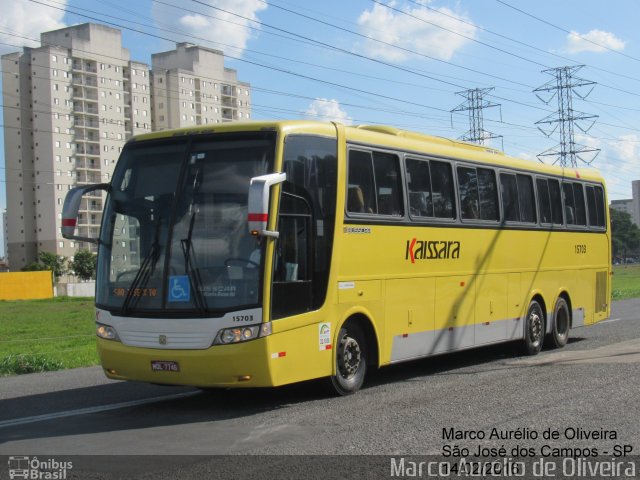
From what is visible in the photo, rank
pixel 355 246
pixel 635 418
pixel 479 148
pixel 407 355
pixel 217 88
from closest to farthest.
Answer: pixel 635 418, pixel 355 246, pixel 407 355, pixel 479 148, pixel 217 88

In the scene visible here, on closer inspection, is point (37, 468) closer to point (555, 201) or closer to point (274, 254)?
point (274, 254)

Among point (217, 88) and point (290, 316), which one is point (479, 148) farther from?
point (217, 88)

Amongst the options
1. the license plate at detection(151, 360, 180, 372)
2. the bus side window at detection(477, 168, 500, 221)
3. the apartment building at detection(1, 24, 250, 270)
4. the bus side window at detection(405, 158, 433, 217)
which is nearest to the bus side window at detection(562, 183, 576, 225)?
the bus side window at detection(477, 168, 500, 221)

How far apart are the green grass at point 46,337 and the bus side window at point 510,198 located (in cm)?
811

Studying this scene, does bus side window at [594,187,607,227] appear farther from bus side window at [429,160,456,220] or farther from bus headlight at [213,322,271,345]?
bus headlight at [213,322,271,345]

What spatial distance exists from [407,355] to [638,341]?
6771mm

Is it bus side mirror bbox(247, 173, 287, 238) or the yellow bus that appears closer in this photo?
bus side mirror bbox(247, 173, 287, 238)

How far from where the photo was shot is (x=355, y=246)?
11.2 metres

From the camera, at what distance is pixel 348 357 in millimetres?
11117

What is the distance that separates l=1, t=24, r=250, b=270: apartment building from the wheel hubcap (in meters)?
112

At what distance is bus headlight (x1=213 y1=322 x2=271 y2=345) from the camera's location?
9.60 m

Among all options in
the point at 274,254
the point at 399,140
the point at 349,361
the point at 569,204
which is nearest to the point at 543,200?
the point at 569,204

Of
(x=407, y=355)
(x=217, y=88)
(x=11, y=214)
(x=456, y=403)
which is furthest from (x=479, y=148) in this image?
(x=217, y=88)

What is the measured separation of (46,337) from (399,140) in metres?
21.2
